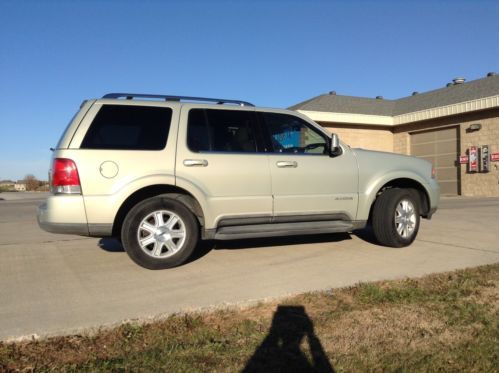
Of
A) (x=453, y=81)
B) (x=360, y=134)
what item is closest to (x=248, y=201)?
(x=360, y=134)

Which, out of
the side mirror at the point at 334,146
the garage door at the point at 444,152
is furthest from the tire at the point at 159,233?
the garage door at the point at 444,152

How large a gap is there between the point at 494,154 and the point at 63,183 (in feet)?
68.2

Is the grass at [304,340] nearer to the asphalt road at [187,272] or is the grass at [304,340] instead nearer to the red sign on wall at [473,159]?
the asphalt road at [187,272]

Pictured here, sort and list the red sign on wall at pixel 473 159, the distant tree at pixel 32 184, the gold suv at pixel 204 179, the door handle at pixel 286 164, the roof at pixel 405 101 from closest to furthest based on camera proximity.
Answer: the gold suv at pixel 204 179 → the door handle at pixel 286 164 → the red sign on wall at pixel 473 159 → the roof at pixel 405 101 → the distant tree at pixel 32 184

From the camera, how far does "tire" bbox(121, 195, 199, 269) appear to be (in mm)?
4906

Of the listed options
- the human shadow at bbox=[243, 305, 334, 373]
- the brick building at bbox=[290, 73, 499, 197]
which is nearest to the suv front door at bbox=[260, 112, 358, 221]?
the human shadow at bbox=[243, 305, 334, 373]

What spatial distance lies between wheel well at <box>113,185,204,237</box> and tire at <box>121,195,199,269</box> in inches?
3.9

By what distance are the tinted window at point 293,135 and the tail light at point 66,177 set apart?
236cm

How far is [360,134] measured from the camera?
25.5 m

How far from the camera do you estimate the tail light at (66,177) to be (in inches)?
185

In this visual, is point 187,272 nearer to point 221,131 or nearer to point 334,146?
point 221,131

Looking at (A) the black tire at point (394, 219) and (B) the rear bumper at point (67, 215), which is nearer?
(B) the rear bumper at point (67, 215)

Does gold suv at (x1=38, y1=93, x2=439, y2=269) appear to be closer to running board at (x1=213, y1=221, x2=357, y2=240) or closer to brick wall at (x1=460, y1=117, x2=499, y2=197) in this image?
running board at (x1=213, y1=221, x2=357, y2=240)

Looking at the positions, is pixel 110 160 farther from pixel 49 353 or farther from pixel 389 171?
pixel 389 171
